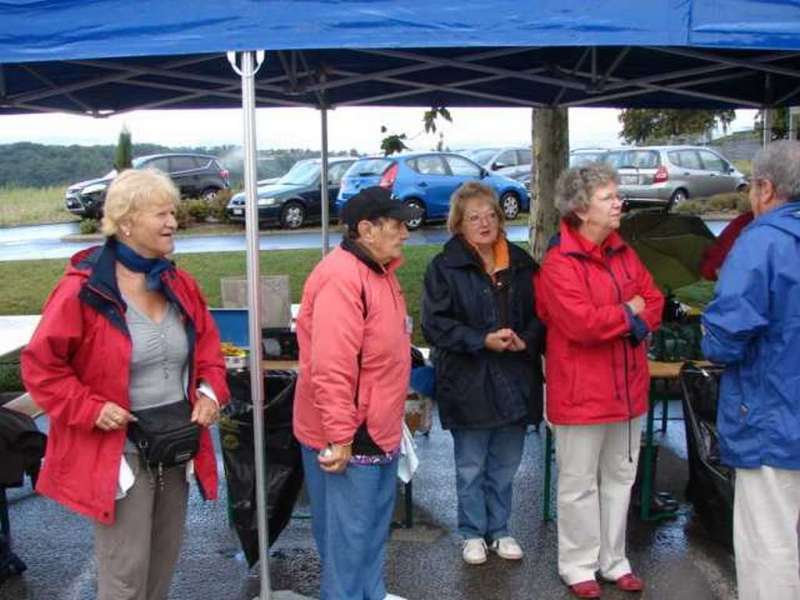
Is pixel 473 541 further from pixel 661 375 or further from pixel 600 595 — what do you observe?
pixel 661 375

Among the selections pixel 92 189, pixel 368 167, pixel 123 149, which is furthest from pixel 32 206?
pixel 368 167

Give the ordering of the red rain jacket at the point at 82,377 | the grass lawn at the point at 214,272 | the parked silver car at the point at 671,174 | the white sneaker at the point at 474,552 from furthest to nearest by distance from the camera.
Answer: the parked silver car at the point at 671,174 < the grass lawn at the point at 214,272 < the white sneaker at the point at 474,552 < the red rain jacket at the point at 82,377

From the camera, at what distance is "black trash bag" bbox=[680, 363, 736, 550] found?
346 centimetres

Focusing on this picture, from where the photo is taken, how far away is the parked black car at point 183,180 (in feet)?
70.8

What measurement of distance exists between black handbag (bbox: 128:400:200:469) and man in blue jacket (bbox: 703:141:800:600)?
160 cm

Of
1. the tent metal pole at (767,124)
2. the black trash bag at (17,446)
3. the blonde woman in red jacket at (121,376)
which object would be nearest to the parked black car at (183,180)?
the tent metal pole at (767,124)

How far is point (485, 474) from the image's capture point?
149 inches

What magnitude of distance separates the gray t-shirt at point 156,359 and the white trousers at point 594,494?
4.76 feet

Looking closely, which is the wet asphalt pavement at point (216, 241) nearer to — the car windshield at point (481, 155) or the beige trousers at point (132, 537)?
the car windshield at point (481, 155)

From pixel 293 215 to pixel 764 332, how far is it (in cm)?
1623

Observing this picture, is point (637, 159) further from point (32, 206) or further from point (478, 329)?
point (478, 329)

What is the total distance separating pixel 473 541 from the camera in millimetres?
3832

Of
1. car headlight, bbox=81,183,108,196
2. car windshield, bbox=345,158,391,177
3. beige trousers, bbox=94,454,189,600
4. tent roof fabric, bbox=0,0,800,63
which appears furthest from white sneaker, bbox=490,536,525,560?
car headlight, bbox=81,183,108,196

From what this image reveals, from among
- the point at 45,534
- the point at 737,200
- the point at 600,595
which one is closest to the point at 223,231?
the point at 737,200
